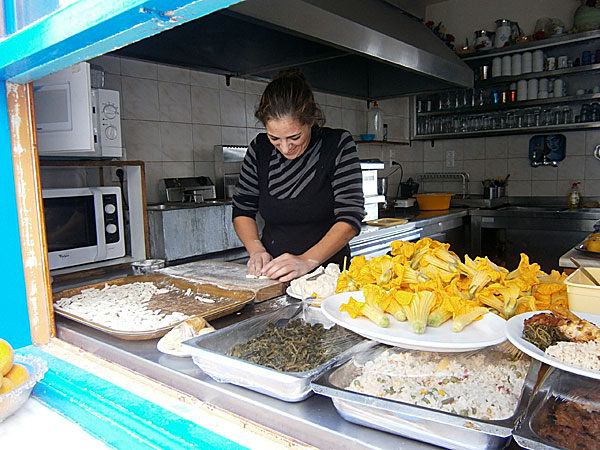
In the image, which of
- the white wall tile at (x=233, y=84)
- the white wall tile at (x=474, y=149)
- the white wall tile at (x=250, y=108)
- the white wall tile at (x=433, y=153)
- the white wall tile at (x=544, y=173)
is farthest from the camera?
the white wall tile at (x=433, y=153)

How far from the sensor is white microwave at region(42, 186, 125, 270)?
2.20m

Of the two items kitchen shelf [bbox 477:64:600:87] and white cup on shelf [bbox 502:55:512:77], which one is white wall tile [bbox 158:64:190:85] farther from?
white cup on shelf [bbox 502:55:512:77]

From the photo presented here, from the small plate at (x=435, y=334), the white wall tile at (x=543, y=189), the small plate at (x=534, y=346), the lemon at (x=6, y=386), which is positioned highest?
the white wall tile at (x=543, y=189)

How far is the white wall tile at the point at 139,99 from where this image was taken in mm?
3018

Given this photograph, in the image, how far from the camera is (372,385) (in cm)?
77

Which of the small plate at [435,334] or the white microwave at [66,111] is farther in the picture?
the white microwave at [66,111]

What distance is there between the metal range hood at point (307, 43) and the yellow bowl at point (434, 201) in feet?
3.82

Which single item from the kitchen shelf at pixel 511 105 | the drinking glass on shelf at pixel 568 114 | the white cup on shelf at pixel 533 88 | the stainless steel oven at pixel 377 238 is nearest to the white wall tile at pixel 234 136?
the stainless steel oven at pixel 377 238

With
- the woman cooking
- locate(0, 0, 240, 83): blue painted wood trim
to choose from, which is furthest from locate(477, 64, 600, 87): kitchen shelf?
locate(0, 0, 240, 83): blue painted wood trim

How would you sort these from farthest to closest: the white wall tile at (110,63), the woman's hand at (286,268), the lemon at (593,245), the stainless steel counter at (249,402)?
the white wall tile at (110,63)
the lemon at (593,245)
the woman's hand at (286,268)
the stainless steel counter at (249,402)

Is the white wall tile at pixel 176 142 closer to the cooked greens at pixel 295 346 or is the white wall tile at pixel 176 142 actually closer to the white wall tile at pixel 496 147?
the cooked greens at pixel 295 346

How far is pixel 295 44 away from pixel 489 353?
252cm

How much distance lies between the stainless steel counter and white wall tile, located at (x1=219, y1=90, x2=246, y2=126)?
265cm

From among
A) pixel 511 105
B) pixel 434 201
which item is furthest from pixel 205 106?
pixel 511 105
